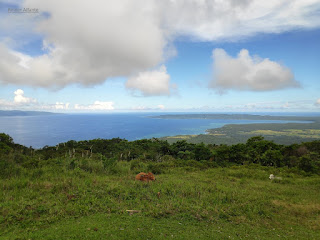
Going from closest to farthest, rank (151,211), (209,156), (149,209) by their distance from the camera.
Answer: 1. (151,211)
2. (149,209)
3. (209,156)

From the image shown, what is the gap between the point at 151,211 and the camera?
235 inches

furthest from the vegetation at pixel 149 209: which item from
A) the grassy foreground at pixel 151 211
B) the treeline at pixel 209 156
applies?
the treeline at pixel 209 156

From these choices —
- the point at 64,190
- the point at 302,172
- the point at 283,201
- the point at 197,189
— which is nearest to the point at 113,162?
the point at 64,190

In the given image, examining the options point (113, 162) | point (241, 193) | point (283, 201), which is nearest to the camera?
point (283, 201)

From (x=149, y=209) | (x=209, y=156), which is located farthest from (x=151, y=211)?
(x=209, y=156)

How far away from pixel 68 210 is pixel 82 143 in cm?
2498

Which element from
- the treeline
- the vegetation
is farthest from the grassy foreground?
the treeline

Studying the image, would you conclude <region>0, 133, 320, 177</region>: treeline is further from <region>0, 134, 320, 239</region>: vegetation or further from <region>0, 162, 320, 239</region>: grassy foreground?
<region>0, 162, 320, 239</region>: grassy foreground

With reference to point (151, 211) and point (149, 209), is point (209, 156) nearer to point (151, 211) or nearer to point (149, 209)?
point (149, 209)

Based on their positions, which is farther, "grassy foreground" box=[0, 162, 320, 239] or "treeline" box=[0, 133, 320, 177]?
"treeline" box=[0, 133, 320, 177]

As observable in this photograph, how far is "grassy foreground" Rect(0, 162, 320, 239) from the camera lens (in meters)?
4.89

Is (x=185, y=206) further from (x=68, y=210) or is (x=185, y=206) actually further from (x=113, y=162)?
(x=113, y=162)

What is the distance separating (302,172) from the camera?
1348cm

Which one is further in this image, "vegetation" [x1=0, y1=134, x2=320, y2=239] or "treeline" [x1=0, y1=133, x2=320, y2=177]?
"treeline" [x1=0, y1=133, x2=320, y2=177]
